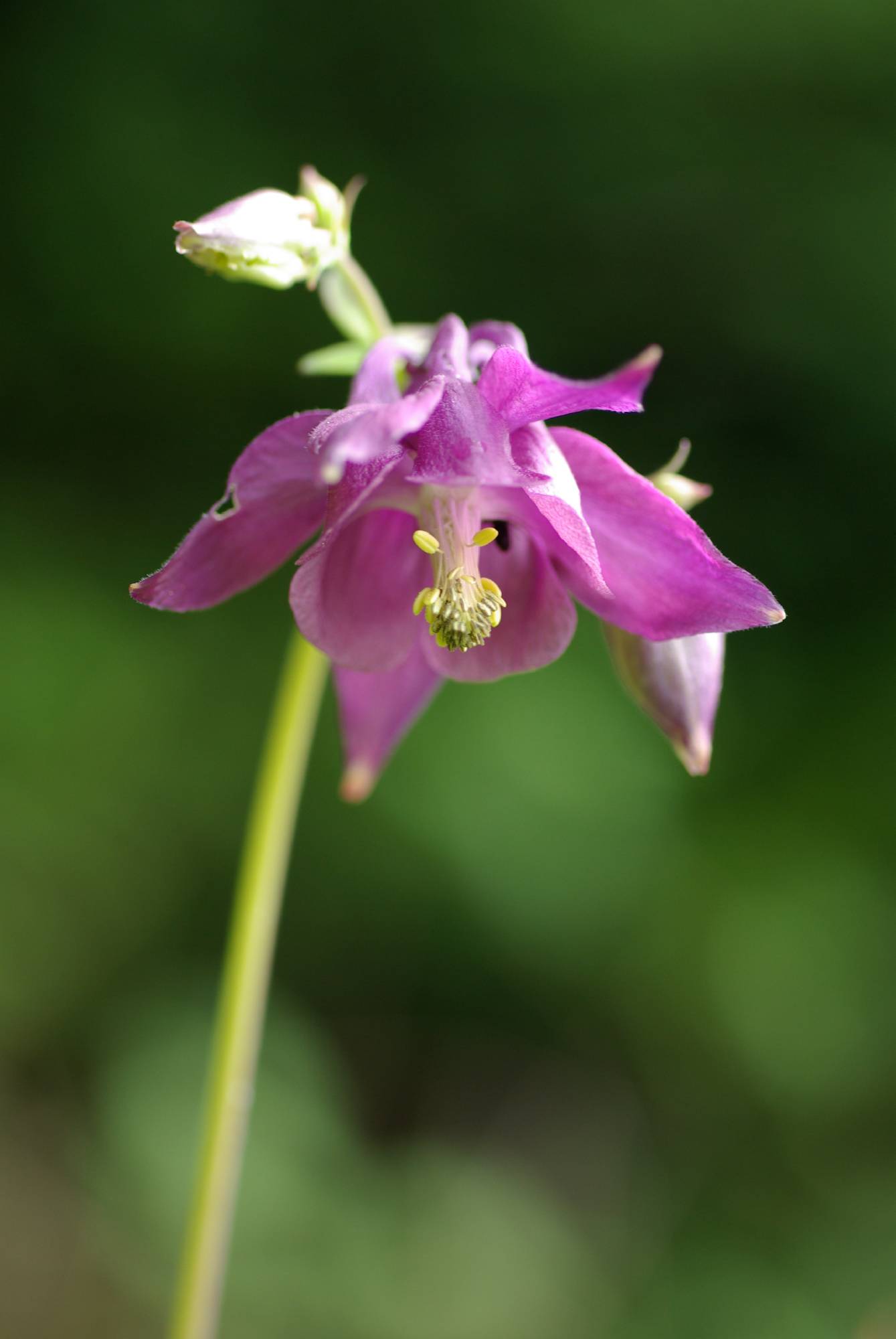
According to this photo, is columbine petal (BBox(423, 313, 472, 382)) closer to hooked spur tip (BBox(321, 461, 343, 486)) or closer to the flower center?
the flower center

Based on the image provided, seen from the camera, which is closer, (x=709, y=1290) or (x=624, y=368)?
(x=624, y=368)

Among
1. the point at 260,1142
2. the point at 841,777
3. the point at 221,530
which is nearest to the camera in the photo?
the point at 221,530

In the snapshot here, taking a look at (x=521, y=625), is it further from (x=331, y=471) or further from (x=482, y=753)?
(x=482, y=753)

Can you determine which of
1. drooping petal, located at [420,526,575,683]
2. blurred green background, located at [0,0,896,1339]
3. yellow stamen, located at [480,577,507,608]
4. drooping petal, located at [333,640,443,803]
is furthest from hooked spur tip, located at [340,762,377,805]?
blurred green background, located at [0,0,896,1339]

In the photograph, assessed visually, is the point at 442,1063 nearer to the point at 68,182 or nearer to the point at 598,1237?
the point at 598,1237

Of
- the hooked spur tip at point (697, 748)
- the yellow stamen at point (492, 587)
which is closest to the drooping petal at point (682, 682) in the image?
the hooked spur tip at point (697, 748)

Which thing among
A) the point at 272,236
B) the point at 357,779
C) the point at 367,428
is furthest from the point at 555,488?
the point at 357,779

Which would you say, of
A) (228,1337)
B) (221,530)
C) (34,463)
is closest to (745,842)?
(228,1337)
